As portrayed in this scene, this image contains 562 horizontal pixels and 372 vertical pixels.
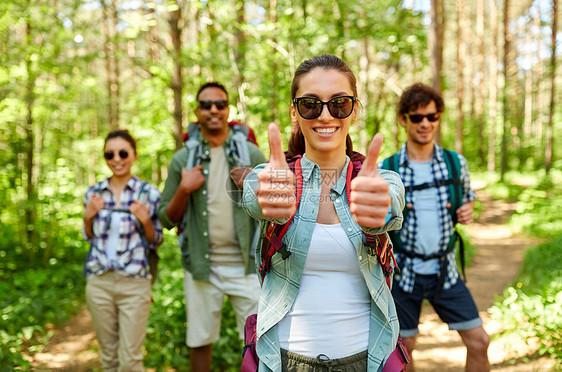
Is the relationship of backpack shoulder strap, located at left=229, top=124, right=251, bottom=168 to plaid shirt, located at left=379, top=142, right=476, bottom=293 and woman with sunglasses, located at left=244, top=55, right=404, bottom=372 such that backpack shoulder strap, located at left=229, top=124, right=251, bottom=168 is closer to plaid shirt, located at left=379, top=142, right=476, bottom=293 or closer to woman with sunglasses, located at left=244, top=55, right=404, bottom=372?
plaid shirt, located at left=379, top=142, right=476, bottom=293

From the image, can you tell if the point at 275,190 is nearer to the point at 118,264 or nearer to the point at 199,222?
the point at 199,222

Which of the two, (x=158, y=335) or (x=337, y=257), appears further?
(x=158, y=335)

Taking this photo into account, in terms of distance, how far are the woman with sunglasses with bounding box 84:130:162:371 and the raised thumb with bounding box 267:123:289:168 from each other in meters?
2.21

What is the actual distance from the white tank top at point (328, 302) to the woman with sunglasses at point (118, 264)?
78.6 inches

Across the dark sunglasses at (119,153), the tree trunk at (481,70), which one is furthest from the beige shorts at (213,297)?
the tree trunk at (481,70)

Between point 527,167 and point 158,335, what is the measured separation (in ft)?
74.8

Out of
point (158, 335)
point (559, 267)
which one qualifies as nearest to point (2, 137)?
point (158, 335)

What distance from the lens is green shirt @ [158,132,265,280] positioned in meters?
3.18

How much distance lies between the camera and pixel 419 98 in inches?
117

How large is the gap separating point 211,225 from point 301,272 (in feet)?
5.77

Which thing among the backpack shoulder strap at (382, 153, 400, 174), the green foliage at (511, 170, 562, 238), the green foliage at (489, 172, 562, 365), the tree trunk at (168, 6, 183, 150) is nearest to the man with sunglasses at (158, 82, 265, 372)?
the backpack shoulder strap at (382, 153, 400, 174)

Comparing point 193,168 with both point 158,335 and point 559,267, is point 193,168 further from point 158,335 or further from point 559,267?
point 559,267

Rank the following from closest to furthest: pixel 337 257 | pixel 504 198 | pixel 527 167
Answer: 1. pixel 337 257
2. pixel 504 198
3. pixel 527 167

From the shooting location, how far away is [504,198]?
49.7 feet
